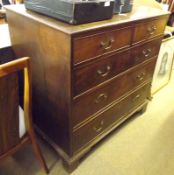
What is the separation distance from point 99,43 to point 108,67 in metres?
0.20

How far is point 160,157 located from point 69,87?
976 millimetres

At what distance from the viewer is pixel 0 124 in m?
0.94

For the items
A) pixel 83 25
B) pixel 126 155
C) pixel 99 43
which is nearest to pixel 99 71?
pixel 99 43

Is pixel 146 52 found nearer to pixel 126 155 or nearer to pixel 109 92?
pixel 109 92

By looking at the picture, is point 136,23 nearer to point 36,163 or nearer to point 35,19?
point 35,19

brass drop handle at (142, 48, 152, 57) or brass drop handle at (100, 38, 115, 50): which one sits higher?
brass drop handle at (100, 38, 115, 50)

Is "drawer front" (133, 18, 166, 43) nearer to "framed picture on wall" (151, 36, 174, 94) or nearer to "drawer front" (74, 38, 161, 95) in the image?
"drawer front" (74, 38, 161, 95)

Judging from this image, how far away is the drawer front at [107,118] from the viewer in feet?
4.41

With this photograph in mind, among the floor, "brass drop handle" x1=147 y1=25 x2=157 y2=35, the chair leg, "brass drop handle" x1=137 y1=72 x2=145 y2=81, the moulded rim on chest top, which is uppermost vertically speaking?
the moulded rim on chest top

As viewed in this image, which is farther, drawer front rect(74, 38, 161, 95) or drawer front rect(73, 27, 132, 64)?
drawer front rect(74, 38, 161, 95)

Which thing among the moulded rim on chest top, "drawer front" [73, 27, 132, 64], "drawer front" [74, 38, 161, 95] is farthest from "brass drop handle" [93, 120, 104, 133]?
the moulded rim on chest top

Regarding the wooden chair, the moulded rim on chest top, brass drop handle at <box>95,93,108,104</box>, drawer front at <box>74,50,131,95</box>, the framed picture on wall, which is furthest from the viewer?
the framed picture on wall

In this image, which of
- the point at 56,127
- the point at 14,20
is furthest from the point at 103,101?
the point at 14,20

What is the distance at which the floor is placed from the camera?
56.7 inches
